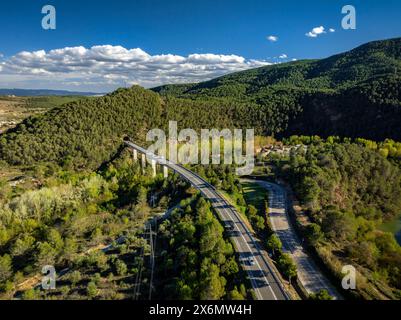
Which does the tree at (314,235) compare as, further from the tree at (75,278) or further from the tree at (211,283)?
the tree at (75,278)

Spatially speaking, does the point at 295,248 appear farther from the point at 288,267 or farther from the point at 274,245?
the point at 288,267

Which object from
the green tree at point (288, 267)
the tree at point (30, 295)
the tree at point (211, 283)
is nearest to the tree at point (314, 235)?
the green tree at point (288, 267)

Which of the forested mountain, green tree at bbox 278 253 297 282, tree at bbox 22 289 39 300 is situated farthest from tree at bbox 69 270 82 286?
the forested mountain

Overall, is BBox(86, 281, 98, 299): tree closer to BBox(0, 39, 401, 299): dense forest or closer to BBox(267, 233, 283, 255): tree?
BBox(0, 39, 401, 299): dense forest

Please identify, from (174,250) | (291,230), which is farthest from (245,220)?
(174,250)
